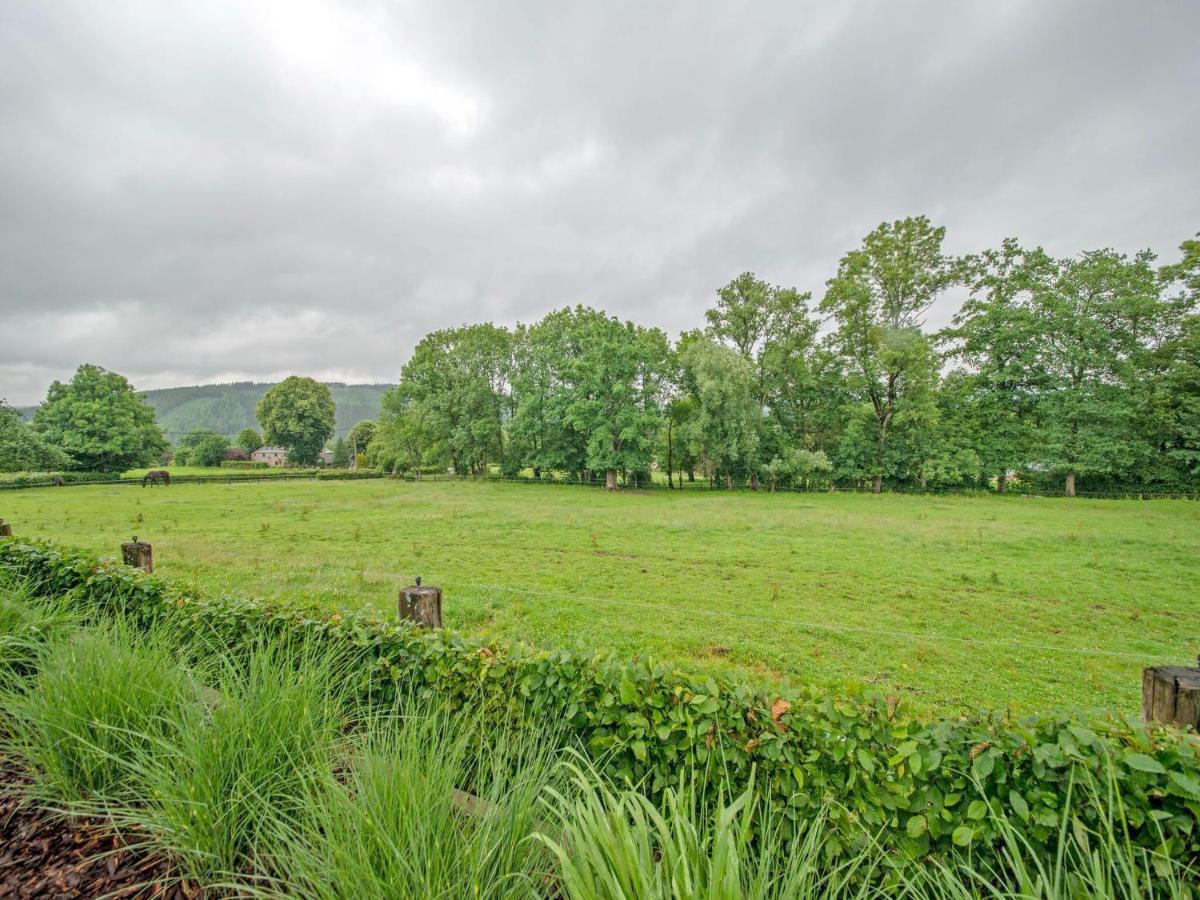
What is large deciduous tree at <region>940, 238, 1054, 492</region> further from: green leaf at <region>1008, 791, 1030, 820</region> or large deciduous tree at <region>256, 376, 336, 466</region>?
large deciduous tree at <region>256, 376, 336, 466</region>

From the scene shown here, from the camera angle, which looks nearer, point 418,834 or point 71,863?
point 418,834

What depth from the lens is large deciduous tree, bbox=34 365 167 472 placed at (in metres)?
35.8

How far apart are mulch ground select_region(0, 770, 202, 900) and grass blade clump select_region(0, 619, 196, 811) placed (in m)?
0.09

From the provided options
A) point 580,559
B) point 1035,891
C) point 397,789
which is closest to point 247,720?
point 397,789

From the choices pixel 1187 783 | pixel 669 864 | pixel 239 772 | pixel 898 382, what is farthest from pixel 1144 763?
pixel 898 382

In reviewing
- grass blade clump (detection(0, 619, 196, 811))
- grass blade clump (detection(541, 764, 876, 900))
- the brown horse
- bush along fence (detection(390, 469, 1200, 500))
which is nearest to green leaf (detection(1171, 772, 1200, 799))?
grass blade clump (detection(541, 764, 876, 900))

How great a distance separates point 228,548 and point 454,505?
9.13m

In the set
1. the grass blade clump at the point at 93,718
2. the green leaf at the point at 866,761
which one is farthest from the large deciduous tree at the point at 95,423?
the green leaf at the point at 866,761

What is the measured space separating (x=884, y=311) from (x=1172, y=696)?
32.6 m

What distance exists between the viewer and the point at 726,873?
1.32 metres

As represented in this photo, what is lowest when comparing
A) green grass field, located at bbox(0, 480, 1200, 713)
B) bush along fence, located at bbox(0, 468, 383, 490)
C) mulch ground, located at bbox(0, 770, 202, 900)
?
green grass field, located at bbox(0, 480, 1200, 713)

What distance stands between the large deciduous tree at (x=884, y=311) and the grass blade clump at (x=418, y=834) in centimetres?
3069

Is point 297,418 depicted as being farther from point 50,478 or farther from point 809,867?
point 809,867

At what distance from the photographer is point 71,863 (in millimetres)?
1845
